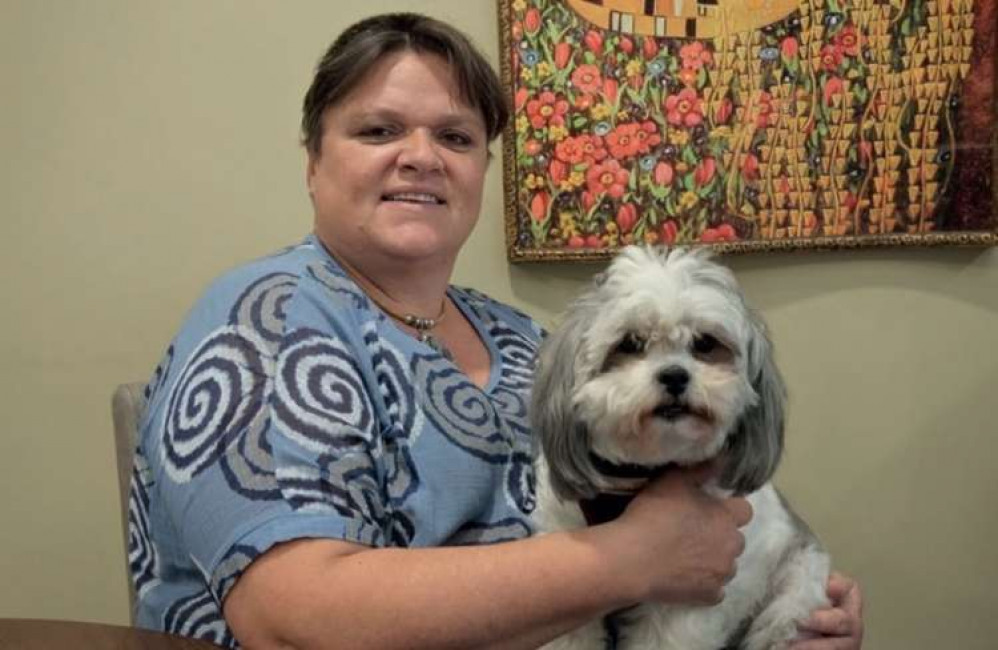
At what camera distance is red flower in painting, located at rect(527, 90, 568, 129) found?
6.33ft

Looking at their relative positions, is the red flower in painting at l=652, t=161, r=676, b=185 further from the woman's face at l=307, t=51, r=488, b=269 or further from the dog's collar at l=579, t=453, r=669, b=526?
the dog's collar at l=579, t=453, r=669, b=526

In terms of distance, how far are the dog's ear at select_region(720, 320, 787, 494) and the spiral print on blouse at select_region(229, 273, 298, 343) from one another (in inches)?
20.9

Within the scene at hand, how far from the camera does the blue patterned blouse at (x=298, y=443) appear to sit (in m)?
0.92

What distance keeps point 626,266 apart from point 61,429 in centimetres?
147

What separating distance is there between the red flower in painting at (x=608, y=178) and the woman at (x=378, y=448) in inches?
21.8

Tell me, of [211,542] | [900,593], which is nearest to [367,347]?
[211,542]

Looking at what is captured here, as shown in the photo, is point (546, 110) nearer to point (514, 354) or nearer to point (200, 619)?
point (514, 354)

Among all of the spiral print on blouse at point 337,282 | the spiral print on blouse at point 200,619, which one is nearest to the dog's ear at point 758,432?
the spiral print on blouse at point 337,282

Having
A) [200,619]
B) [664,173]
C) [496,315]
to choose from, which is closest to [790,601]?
[496,315]

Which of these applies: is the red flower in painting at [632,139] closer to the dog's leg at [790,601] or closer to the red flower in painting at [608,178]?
the red flower in painting at [608,178]

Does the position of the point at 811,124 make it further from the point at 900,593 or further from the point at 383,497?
the point at 383,497

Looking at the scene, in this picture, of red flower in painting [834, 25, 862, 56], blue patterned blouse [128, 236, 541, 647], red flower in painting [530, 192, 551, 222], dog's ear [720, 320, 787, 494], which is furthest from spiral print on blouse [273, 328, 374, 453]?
red flower in painting [834, 25, 862, 56]

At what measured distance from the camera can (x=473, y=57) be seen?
130 centimetres

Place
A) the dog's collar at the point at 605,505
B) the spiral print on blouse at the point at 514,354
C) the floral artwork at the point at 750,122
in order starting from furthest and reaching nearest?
the floral artwork at the point at 750,122 → the spiral print on blouse at the point at 514,354 → the dog's collar at the point at 605,505
